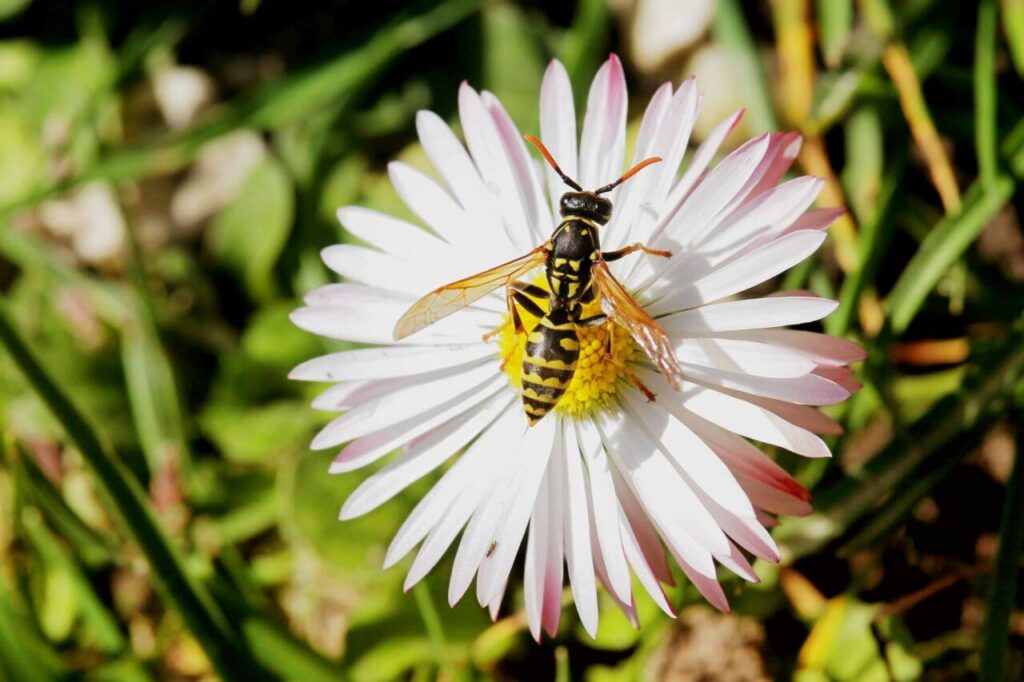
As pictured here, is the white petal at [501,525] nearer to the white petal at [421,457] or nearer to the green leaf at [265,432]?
the white petal at [421,457]

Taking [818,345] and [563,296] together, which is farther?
[563,296]

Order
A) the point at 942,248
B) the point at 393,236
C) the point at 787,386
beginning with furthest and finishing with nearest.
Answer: the point at 942,248 < the point at 393,236 < the point at 787,386

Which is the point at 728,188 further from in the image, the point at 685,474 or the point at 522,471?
the point at 522,471

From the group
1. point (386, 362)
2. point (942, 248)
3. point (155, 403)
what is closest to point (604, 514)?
point (386, 362)

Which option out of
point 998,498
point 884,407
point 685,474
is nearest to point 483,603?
point 685,474

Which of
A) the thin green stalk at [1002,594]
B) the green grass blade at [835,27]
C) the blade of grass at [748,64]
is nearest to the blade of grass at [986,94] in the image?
the green grass blade at [835,27]

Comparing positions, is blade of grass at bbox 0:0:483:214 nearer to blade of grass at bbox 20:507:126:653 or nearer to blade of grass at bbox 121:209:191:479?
blade of grass at bbox 121:209:191:479

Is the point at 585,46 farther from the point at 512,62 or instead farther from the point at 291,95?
the point at 291,95
